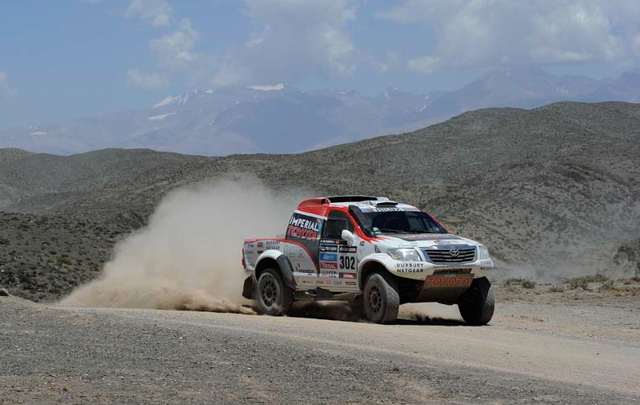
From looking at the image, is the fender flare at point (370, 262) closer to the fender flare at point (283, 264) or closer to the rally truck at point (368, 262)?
the rally truck at point (368, 262)

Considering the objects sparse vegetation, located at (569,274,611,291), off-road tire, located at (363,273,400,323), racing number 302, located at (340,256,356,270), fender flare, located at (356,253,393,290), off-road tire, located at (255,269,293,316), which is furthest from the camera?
sparse vegetation, located at (569,274,611,291)

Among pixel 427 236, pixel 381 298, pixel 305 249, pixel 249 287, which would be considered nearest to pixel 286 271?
pixel 305 249

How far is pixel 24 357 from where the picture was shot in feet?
35.1

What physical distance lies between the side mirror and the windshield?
0.34 m

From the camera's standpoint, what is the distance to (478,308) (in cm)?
1652

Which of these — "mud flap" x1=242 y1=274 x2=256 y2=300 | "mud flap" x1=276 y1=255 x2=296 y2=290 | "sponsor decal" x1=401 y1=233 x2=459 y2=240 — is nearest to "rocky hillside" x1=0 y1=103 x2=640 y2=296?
"mud flap" x1=242 y1=274 x2=256 y2=300

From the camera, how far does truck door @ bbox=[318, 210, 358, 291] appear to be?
16.4m

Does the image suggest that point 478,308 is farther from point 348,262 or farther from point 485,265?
point 348,262

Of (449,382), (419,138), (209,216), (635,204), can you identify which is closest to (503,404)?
(449,382)

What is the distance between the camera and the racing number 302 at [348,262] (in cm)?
1636

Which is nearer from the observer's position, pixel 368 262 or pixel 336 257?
pixel 368 262

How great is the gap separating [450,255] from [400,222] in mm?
1442

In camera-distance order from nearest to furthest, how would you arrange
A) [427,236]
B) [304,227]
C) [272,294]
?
1. [427,236]
2. [304,227]
3. [272,294]

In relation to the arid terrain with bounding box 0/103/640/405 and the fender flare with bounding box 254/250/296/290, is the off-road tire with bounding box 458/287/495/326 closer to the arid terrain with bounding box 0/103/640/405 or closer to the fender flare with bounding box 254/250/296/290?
the arid terrain with bounding box 0/103/640/405
